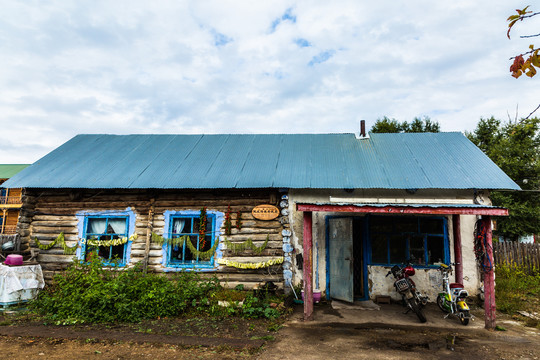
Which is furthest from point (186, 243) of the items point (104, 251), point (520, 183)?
point (520, 183)

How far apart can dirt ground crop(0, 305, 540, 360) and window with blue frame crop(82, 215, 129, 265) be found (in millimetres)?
2641

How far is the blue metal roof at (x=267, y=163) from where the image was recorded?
352 inches

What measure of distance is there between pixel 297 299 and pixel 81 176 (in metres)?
7.46

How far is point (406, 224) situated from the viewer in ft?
29.8

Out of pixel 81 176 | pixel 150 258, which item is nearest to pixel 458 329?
pixel 150 258

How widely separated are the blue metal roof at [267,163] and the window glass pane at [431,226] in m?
1.06

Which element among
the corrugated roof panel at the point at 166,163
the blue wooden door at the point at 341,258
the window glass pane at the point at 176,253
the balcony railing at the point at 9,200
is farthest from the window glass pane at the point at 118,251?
the balcony railing at the point at 9,200

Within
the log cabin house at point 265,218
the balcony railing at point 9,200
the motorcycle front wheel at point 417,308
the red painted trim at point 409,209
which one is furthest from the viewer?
the balcony railing at point 9,200

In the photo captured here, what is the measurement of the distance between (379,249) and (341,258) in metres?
1.24

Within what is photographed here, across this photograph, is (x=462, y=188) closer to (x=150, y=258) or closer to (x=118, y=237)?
(x=150, y=258)

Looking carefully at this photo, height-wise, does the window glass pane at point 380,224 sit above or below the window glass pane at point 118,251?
above

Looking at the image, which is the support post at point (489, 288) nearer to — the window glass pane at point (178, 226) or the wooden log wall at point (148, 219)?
the wooden log wall at point (148, 219)

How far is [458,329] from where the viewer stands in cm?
662

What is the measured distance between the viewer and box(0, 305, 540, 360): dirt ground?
5.28 meters
